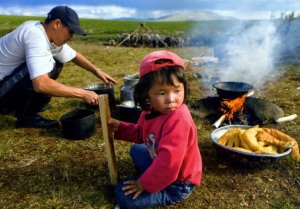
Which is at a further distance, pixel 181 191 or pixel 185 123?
pixel 181 191

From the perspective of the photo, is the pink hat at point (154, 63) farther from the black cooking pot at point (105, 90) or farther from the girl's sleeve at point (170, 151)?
the black cooking pot at point (105, 90)

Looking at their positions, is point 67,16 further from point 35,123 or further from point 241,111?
point 241,111

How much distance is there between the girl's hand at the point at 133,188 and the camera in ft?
9.14

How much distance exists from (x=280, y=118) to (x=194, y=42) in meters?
14.9

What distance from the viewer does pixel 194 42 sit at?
19344 mm

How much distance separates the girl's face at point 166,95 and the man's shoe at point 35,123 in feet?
9.94

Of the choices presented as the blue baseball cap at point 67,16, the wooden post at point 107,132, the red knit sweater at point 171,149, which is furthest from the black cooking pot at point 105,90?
the red knit sweater at point 171,149

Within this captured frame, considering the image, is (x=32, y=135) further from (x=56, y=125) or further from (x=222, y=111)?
(x=222, y=111)

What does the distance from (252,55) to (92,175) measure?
7324 millimetres

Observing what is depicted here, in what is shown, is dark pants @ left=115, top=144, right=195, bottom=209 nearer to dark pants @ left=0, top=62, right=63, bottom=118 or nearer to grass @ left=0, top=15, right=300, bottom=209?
grass @ left=0, top=15, right=300, bottom=209

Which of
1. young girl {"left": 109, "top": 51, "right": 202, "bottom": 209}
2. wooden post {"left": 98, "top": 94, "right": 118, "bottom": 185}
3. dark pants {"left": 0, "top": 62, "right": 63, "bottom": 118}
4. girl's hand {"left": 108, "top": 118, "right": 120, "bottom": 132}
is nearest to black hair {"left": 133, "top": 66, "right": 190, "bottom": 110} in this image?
young girl {"left": 109, "top": 51, "right": 202, "bottom": 209}

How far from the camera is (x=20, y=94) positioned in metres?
4.83

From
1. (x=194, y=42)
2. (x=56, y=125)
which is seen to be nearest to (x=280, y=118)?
(x=56, y=125)

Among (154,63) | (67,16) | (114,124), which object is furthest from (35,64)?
(154,63)
